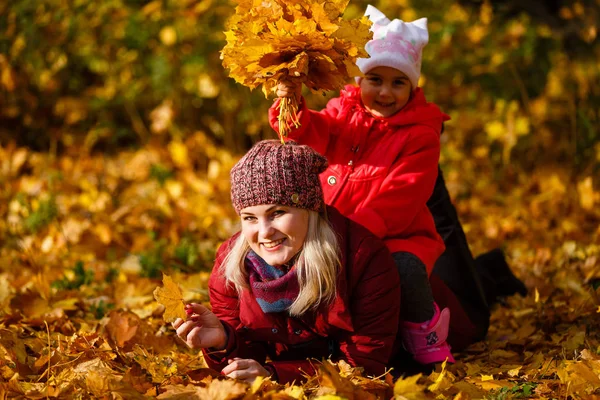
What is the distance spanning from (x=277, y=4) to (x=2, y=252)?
295 centimetres

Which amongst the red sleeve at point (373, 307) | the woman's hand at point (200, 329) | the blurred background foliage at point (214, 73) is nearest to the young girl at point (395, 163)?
the red sleeve at point (373, 307)

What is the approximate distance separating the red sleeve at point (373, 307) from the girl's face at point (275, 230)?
0.23 metres

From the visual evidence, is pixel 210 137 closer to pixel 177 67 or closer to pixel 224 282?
pixel 177 67

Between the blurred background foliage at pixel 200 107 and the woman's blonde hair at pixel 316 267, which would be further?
the blurred background foliage at pixel 200 107

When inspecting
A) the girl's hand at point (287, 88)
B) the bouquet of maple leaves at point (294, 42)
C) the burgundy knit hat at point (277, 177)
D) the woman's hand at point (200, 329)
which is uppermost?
the bouquet of maple leaves at point (294, 42)

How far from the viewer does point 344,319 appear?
281cm

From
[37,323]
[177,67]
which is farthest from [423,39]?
[177,67]

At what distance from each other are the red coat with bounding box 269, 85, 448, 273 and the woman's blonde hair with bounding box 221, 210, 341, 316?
310mm

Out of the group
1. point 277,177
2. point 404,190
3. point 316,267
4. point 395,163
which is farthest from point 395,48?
point 316,267

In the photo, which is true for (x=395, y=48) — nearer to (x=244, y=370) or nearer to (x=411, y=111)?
(x=411, y=111)

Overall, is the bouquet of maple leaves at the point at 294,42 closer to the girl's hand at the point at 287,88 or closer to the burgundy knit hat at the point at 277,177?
the girl's hand at the point at 287,88

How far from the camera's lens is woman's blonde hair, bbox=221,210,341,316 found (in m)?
2.73

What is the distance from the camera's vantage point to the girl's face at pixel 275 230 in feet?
8.88

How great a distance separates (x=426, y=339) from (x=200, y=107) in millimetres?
4012
